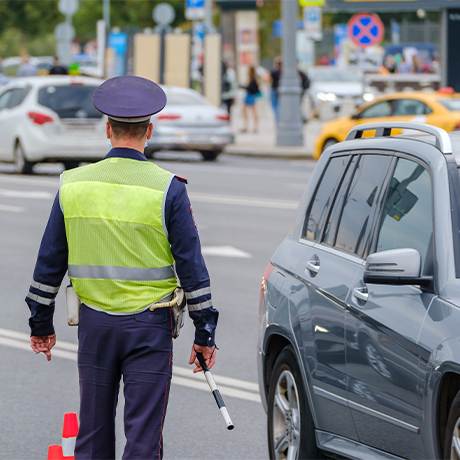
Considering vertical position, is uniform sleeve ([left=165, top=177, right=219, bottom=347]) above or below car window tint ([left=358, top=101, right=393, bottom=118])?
above

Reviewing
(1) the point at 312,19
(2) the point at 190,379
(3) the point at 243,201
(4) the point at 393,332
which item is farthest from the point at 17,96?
(4) the point at 393,332

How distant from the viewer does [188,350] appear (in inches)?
302

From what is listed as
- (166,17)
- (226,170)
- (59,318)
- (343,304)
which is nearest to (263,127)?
(166,17)

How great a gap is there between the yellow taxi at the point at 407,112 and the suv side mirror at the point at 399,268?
16.1 meters

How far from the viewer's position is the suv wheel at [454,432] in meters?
3.47

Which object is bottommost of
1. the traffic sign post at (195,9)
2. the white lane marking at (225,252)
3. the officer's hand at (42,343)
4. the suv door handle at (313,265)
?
the white lane marking at (225,252)

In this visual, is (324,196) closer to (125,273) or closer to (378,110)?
(125,273)

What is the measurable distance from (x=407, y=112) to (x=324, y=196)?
16.7 metres

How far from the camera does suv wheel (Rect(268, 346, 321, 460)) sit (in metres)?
4.50

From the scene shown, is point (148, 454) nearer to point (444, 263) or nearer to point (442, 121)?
point (444, 263)

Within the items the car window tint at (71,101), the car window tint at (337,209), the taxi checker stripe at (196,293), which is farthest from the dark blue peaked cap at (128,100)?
the car window tint at (71,101)

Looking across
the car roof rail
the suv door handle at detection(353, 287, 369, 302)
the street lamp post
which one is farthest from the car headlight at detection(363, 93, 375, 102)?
the suv door handle at detection(353, 287, 369, 302)

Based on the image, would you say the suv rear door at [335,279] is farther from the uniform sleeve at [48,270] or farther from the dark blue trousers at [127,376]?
the uniform sleeve at [48,270]

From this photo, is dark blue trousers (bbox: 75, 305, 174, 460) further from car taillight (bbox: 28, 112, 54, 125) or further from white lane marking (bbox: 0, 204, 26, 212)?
car taillight (bbox: 28, 112, 54, 125)
